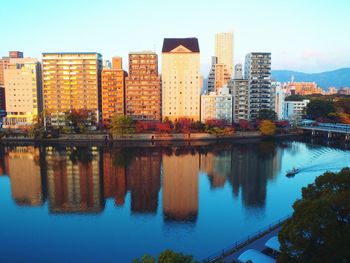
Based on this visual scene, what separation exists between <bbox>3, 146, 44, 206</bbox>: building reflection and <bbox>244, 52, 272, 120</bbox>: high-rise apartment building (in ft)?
59.6

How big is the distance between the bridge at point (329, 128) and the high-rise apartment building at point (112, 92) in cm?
1564

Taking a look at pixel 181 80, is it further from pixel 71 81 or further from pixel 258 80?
pixel 71 81

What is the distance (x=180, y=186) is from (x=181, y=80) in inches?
667

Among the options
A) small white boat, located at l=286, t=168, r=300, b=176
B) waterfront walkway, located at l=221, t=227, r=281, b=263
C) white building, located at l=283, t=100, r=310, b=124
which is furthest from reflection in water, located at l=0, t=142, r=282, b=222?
white building, located at l=283, t=100, r=310, b=124

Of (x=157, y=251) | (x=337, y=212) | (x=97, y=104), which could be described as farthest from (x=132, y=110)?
(x=337, y=212)

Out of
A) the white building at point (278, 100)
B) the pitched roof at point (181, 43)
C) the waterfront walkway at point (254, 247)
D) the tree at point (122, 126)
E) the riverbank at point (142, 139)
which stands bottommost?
the waterfront walkway at point (254, 247)

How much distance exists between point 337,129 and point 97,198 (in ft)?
65.4

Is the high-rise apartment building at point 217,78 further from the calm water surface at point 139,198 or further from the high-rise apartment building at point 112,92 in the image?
the calm water surface at point 139,198

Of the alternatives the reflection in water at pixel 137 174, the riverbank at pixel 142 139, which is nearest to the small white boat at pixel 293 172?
the reflection in water at pixel 137 174

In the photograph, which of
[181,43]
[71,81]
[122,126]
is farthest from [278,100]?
[71,81]

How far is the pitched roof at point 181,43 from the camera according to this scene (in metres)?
28.0

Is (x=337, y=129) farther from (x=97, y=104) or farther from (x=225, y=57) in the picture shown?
(x=225, y=57)

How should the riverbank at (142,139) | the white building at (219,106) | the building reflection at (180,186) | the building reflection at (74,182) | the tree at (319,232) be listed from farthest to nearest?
the white building at (219,106) → the riverbank at (142,139) → the building reflection at (74,182) → the building reflection at (180,186) → the tree at (319,232)

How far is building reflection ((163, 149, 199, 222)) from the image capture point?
388 inches
